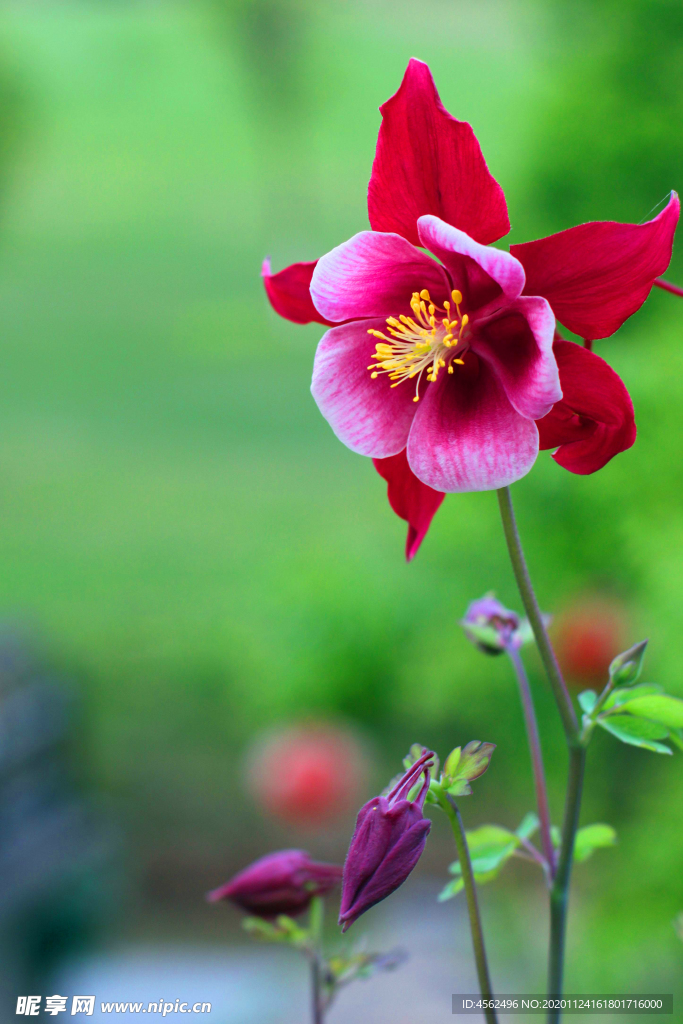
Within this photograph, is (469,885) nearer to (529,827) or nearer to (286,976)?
(529,827)

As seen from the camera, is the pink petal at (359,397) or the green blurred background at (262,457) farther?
the green blurred background at (262,457)

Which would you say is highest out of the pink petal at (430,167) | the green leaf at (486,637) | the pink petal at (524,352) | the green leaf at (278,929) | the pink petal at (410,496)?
the pink petal at (430,167)

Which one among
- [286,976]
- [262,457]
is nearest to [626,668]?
[286,976]

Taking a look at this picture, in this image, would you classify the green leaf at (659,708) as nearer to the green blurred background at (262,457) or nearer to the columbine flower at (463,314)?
the columbine flower at (463,314)

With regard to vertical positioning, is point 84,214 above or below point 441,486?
above

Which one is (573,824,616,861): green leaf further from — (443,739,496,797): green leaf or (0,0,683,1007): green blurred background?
(0,0,683,1007): green blurred background

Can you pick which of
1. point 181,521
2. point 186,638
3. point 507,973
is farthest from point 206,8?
point 507,973

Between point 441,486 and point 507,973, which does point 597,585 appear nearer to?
point 507,973

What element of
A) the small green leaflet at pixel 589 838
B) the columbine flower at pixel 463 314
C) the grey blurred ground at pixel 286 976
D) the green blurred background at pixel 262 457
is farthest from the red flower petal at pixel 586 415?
the grey blurred ground at pixel 286 976

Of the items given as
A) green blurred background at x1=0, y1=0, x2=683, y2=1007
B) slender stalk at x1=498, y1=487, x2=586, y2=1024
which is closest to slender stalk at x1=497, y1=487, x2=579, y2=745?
slender stalk at x1=498, y1=487, x2=586, y2=1024
